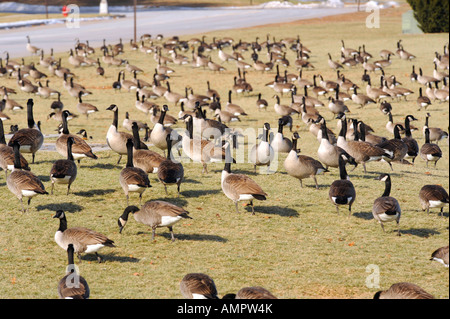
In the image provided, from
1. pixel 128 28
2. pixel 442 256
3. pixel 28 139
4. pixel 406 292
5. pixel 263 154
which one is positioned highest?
pixel 128 28

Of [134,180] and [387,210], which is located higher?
[134,180]

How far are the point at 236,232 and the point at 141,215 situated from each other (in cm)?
229

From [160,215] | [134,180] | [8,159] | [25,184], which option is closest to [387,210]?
[160,215]

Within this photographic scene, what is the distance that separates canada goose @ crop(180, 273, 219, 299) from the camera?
991 cm

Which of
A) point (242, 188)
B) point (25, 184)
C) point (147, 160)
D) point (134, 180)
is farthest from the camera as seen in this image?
point (147, 160)

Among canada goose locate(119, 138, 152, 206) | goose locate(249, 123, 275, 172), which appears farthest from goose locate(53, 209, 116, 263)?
goose locate(249, 123, 275, 172)

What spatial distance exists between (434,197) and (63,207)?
928cm

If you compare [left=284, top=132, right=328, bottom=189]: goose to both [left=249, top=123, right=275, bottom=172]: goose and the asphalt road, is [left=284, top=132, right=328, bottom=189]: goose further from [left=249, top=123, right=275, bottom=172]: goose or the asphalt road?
the asphalt road

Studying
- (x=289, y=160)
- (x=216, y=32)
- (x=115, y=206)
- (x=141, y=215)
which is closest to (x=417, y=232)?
(x=289, y=160)

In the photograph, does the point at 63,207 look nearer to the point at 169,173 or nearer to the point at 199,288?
the point at 169,173

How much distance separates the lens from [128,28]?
253ft

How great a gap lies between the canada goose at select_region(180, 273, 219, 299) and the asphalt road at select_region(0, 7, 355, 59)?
47.0 meters

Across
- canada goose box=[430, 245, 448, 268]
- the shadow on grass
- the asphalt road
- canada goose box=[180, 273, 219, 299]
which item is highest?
the asphalt road
